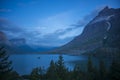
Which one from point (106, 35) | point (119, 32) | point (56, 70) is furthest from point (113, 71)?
point (106, 35)

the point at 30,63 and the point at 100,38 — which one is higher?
the point at 100,38

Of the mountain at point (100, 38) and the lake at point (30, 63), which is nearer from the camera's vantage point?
the lake at point (30, 63)

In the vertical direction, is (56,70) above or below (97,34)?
below

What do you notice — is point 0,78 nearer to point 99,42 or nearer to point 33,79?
point 33,79

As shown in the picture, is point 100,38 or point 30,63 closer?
point 30,63

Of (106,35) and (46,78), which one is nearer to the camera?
(46,78)

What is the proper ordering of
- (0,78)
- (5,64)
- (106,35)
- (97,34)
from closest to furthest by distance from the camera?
(0,78), (5,64), (106,35), (97,34)

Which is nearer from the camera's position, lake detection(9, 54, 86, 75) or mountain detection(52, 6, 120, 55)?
lake detection(9, 54, 86, 75)

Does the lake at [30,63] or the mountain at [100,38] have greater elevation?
the mountain at [100,38]

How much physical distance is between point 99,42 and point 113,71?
227ft

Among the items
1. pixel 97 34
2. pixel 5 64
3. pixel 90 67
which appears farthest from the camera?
pixel 97 34

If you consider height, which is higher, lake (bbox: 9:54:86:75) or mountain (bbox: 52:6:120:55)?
mountain (bbox: 52:6:120:55)

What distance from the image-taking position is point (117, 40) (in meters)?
71.2

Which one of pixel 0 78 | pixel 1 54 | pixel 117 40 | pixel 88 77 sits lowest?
pixel 88 77
